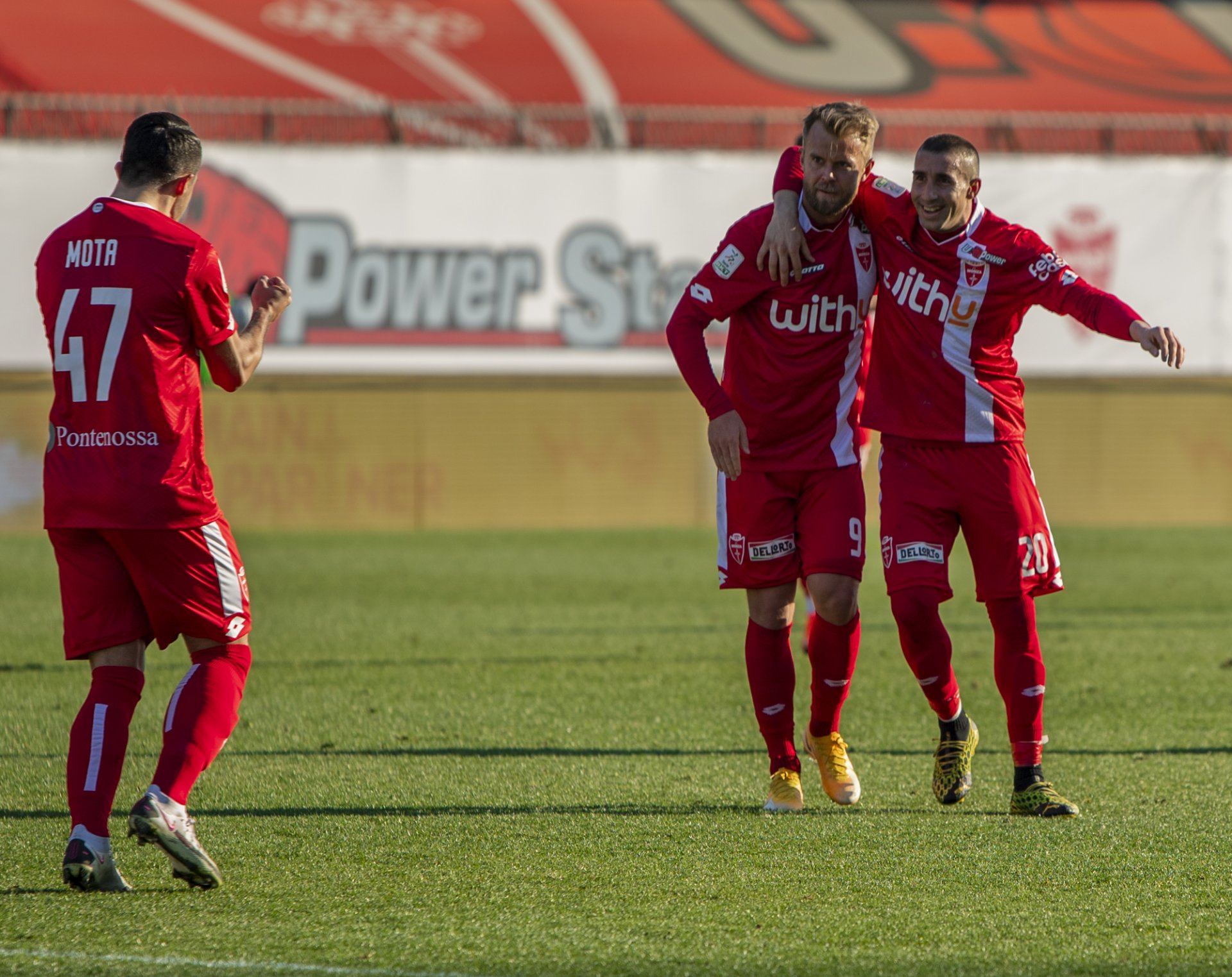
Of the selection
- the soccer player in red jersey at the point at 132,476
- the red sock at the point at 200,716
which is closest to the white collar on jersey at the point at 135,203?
the soccer player in red jersey at the point at 132,476

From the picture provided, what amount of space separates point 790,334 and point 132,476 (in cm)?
206

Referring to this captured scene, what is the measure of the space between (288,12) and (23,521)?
30.8ft

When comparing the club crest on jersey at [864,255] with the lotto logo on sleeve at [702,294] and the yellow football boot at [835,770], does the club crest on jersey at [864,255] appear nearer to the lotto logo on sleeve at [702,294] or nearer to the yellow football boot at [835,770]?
the lotto logo on sleeve at [702,294]

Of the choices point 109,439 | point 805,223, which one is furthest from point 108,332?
point 805,223

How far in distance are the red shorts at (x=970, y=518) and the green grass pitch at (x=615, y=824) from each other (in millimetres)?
726

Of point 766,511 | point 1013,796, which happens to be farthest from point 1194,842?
point 766,511

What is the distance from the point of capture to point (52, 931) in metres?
3.73

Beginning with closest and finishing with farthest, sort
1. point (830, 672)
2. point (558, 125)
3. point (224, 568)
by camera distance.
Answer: point (224, 568)
point (830, 672)
point (558, 125)

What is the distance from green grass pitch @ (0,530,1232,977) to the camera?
12.0ft

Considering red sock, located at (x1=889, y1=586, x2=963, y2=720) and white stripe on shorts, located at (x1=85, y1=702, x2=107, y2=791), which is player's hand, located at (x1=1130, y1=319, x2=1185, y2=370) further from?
white stripe on shorts, located at (x1=85, y1=702, x2=107, y2=791)

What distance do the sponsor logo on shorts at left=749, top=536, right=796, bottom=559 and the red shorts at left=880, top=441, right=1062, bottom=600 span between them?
0.31 meters

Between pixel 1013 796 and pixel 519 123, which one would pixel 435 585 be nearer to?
pixel 1013 796

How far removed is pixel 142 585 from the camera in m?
4.17

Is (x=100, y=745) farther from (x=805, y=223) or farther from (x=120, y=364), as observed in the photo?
(x=805, y=223)
